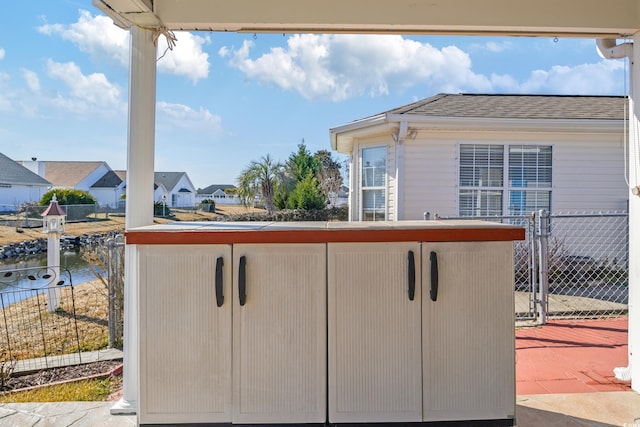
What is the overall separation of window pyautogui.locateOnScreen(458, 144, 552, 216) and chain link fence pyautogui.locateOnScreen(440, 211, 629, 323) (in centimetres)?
37

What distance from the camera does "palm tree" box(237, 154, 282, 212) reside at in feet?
60.4

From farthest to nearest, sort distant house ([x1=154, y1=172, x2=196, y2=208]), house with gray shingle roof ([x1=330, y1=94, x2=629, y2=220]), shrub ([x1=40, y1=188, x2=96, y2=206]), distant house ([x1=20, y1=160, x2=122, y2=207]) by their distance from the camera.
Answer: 1. distant house ([x1=154, y1=172, x2=196, y2=208])
2. distant house ([x1=20, y1=160, x2=122, y2=207])
3. shrub ([x1=40, y1=188, x2=96, y2=206])
4. house with gray shingle roof ([x1=330, y1=94, x2=629, y2=220])

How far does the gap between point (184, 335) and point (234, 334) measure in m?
0.27

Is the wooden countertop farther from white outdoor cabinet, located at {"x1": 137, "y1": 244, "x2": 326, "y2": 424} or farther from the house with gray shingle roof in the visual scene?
the house with gray shingle roof

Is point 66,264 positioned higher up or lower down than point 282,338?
lower down

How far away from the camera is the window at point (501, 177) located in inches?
265

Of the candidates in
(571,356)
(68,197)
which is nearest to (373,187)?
(571,356)

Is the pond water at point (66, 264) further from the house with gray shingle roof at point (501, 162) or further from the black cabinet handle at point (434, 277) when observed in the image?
the black cabinet handle at point (434, 277)

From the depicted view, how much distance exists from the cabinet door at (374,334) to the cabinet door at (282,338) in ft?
0.25

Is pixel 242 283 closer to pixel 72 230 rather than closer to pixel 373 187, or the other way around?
pixel 373 187

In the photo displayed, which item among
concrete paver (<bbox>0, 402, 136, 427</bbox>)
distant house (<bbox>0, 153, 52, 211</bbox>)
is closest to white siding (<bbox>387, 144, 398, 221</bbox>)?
concrete paver (<bbox>0, 402, 136, 427</bbox>)

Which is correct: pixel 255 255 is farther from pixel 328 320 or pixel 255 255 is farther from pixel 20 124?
pixel 20 124

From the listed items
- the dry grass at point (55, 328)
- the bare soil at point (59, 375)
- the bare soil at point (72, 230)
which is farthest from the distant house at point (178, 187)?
the bare soil at point (59, 375)

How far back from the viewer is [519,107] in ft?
24.2
